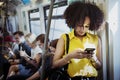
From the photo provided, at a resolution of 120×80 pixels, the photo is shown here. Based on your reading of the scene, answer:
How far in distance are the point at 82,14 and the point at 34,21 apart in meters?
0.41

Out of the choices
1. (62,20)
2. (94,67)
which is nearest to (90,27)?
(62,20)

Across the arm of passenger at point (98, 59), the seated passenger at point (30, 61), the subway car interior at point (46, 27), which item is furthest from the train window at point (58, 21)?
the arm of passenger at point (98, 59)

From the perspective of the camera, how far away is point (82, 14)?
1.63 meters

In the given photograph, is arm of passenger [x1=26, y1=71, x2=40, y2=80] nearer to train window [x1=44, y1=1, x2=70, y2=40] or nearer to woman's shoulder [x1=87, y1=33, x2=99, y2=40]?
train window [x1=44, y1=1, x2=70, y2=40]

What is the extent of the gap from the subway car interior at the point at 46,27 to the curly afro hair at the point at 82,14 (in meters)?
0.03

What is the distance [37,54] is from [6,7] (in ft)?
1.58

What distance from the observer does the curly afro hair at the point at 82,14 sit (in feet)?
5.34

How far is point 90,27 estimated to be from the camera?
1.66m

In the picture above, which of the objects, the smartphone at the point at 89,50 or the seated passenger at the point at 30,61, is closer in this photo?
the smartphone at the point at 89,50

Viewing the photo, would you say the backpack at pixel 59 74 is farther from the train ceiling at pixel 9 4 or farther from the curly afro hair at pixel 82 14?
the train ceiling at pixel 9 4

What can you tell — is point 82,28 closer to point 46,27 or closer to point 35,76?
point 46,27

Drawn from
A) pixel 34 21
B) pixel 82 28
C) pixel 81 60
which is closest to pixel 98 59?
pixel 81 60

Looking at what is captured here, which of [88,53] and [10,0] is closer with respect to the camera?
[88,53]

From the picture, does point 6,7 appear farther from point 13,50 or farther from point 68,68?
point 68,68
